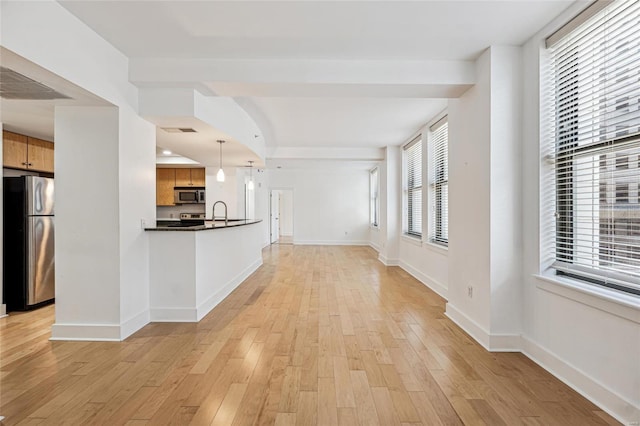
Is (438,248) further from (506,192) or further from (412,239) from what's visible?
(506,192)

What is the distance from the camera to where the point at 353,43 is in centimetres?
285

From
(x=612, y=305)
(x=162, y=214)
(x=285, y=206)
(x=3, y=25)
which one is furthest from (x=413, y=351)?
(x=285, y=206)

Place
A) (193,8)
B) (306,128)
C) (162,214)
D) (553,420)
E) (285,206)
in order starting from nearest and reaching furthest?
(553,420), (193,8), (306,128), (162,214), (285,206)

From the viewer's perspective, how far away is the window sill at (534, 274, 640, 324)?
188cm

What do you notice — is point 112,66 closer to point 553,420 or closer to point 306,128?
point 306,128

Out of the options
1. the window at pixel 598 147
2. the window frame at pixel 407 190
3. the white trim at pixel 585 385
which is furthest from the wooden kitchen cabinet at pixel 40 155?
the white trim at pixel 585 385

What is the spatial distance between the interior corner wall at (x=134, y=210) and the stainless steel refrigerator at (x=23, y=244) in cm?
165

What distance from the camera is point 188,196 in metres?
8.30

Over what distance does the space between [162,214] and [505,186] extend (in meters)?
8.22

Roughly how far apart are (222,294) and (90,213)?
197 centimetres

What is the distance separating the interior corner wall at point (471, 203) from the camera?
2.98m

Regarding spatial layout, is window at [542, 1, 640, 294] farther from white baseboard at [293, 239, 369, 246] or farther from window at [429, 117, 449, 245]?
white baseboard at [293, 239, 369, 246]

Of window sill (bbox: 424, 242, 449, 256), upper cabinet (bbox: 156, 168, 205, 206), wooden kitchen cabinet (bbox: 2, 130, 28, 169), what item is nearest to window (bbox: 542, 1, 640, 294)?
window sill (bbox: 424, 242, 449, 256)

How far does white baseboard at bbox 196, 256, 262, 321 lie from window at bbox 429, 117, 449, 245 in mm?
3180
